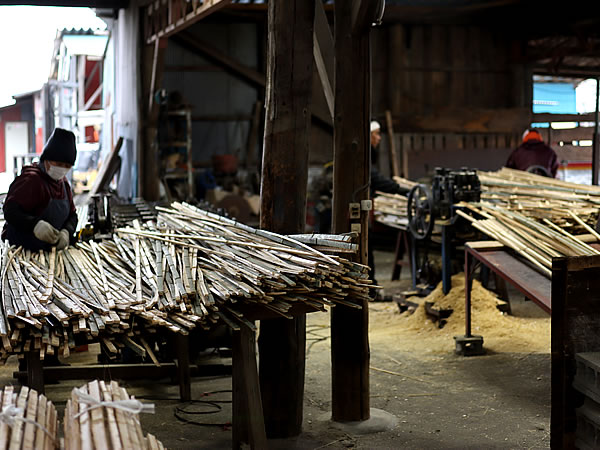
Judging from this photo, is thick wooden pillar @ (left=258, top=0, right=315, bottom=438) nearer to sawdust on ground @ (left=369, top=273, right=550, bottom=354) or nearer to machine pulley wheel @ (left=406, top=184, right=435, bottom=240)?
sawdust on ground @ (left=369, top=273, right=550, bottom=354)

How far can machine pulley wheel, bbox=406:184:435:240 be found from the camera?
8870 millimetres

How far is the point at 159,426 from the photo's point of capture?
591cm

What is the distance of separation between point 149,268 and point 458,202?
4380 mm

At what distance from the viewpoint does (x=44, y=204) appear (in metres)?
6.25

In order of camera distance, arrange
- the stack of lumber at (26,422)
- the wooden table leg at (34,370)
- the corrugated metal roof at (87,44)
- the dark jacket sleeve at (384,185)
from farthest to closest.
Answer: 1. the corrugated metal roof at (87,44)
2. the dark jacket sleeve at (384,185)
3. the wooden table leg at (34,370)
4. the stack of lumber at (26,422)

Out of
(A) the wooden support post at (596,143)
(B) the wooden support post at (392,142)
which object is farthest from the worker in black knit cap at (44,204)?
(B) the wooden support post at (392,142)

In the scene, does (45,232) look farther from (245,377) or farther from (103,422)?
(103,422)

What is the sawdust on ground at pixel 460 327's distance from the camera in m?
8.13

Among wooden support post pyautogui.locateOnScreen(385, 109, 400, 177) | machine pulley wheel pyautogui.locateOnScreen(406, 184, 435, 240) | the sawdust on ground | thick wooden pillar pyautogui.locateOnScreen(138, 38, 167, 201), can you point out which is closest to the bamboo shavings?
the sawdust on ground

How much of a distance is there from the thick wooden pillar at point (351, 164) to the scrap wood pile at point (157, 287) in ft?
2.97

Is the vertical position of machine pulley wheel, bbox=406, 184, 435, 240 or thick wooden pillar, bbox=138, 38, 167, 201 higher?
thick wooden pillar, bbox=138, 38, 167, 201

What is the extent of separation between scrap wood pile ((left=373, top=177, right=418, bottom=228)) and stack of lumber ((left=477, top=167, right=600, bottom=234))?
40.9 inches

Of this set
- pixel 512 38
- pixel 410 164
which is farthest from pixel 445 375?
pixel 512 38

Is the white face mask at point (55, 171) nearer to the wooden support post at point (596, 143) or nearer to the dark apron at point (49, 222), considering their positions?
the dark apron at point (49, 222)
